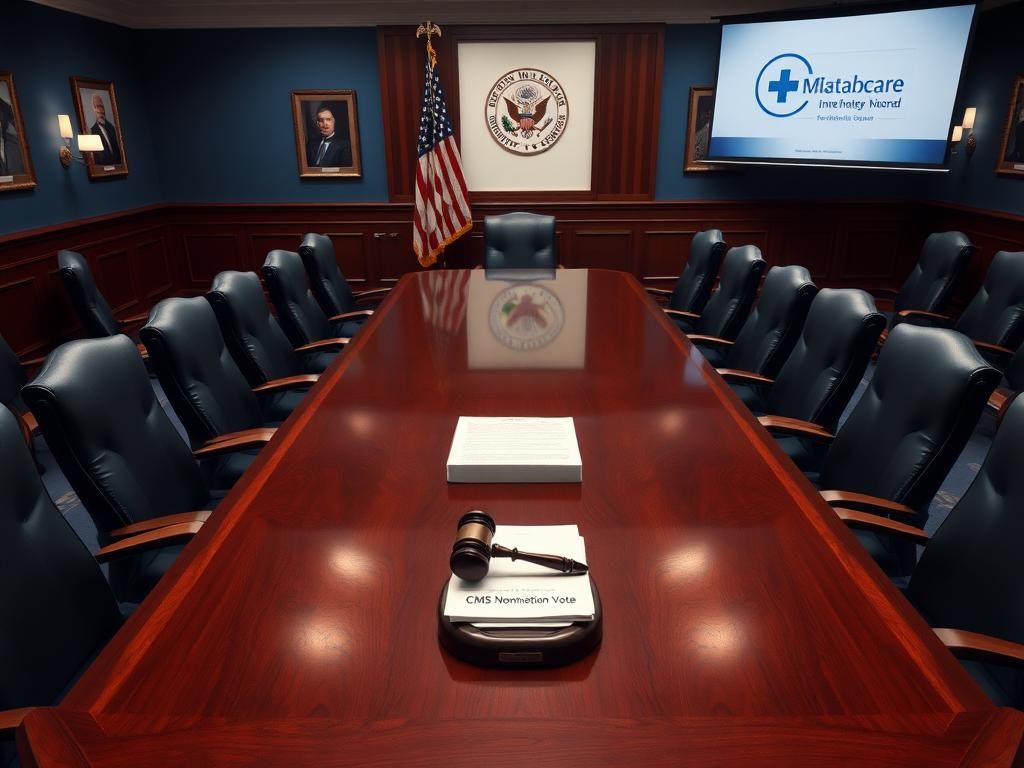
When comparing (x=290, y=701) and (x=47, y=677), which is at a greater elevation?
(x=290, y=701)

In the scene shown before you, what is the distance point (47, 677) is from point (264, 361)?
50.2 inches

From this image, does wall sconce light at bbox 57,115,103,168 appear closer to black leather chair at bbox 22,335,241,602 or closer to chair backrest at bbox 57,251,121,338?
chair backrest at bbox 57,251,121,338

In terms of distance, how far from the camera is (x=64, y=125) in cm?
368

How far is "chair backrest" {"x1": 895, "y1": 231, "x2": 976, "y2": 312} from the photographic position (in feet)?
10.9

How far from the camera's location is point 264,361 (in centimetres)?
216

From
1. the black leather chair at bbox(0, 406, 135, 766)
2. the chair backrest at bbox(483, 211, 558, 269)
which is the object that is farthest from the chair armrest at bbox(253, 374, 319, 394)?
the chair backrest at bbox(483, 211, 558, 269)

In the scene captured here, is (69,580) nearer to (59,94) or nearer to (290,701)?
(290,701)

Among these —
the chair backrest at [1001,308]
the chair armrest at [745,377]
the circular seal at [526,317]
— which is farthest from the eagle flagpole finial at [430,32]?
the chair backrest at [1001,308]

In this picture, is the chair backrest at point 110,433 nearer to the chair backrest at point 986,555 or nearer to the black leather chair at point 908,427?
the black leather chair at point 908,427

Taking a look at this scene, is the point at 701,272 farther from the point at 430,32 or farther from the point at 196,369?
the point at 430,32

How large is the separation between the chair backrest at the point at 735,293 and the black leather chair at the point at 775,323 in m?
0.22

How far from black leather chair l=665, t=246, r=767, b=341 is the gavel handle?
199 cm

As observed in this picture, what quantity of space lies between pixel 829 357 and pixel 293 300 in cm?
189

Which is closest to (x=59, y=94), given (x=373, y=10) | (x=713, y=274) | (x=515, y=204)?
(x=373, y=10)
